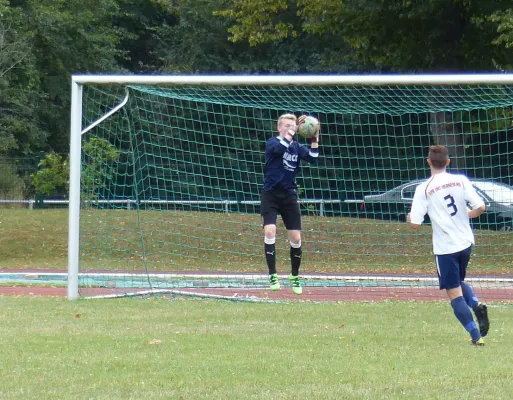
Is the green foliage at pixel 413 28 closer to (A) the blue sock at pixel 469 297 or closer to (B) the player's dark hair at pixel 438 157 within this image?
(B) the player's dark hair at pixel 438 157

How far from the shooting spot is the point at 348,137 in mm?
17453

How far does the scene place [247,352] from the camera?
24.0ft

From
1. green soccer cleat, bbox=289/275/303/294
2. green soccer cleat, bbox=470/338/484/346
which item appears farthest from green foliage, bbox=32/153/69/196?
green soccer cleat, bbox=470/338/484/346

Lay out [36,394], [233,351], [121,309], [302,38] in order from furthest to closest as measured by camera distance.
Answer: [302,38] < [121,309] < [233,351] < [36,394]

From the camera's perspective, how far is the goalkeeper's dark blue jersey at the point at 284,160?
1125 centimetres

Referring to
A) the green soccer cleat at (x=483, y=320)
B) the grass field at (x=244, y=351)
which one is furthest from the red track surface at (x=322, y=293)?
the green soccer cleat at (x=483, y=320)

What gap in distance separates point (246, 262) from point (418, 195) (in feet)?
32.5

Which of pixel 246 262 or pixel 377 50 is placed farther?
pixel 377 50

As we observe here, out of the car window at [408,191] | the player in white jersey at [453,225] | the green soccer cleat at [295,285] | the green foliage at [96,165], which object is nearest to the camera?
the player in white jersey at [453,225]

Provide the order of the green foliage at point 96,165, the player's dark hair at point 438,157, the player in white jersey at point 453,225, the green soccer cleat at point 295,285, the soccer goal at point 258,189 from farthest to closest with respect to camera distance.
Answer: the soccer goal at point 258,189 → the green foliage at point 96,165 → the green soccer cleat at point 295,285 → the player's dark hair at point 438,157 → the player in white jersey at point 453,225

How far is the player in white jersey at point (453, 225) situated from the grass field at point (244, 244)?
24.6 ft

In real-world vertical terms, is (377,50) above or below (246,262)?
above

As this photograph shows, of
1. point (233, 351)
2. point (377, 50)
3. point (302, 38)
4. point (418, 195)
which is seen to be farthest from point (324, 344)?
point (302, 38)

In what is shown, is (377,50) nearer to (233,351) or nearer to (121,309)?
(121,309)
